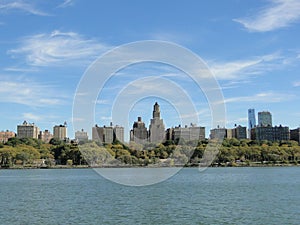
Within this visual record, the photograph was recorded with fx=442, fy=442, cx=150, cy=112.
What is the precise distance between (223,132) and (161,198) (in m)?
106

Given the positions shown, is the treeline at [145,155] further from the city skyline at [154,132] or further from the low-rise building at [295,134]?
the low-rise building at [295,134]

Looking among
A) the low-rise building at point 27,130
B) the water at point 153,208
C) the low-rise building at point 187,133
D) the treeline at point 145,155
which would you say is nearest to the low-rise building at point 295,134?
the treeline at point 145,155

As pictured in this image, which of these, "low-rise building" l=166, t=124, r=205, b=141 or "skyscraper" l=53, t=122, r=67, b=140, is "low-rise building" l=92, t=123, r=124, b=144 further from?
"skyscraper" l=53, t=122, r=67, b=140

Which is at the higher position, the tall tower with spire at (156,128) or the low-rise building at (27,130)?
the low-rise building at (27,130)

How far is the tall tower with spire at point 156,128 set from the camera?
7831 centimetres

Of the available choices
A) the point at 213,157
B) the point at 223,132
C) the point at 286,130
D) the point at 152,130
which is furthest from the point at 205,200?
the point at 286,130

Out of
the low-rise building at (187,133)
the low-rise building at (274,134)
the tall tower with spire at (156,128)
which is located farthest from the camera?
the low-rise building at (274,134)

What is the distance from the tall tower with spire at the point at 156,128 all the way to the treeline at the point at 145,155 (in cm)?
333

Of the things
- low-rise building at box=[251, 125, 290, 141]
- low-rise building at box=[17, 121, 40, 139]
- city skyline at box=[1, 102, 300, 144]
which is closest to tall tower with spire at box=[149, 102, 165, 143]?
city skyline at box=[1, 102, 300, 144]

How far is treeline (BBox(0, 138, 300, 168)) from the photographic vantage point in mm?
101287

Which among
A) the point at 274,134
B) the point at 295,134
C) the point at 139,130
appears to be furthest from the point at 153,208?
the point at 295,134

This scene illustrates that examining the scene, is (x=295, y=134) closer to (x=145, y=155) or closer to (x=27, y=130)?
(x=145, y=155)

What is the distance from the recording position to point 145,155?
106375mm

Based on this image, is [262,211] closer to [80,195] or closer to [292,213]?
[292,213]
